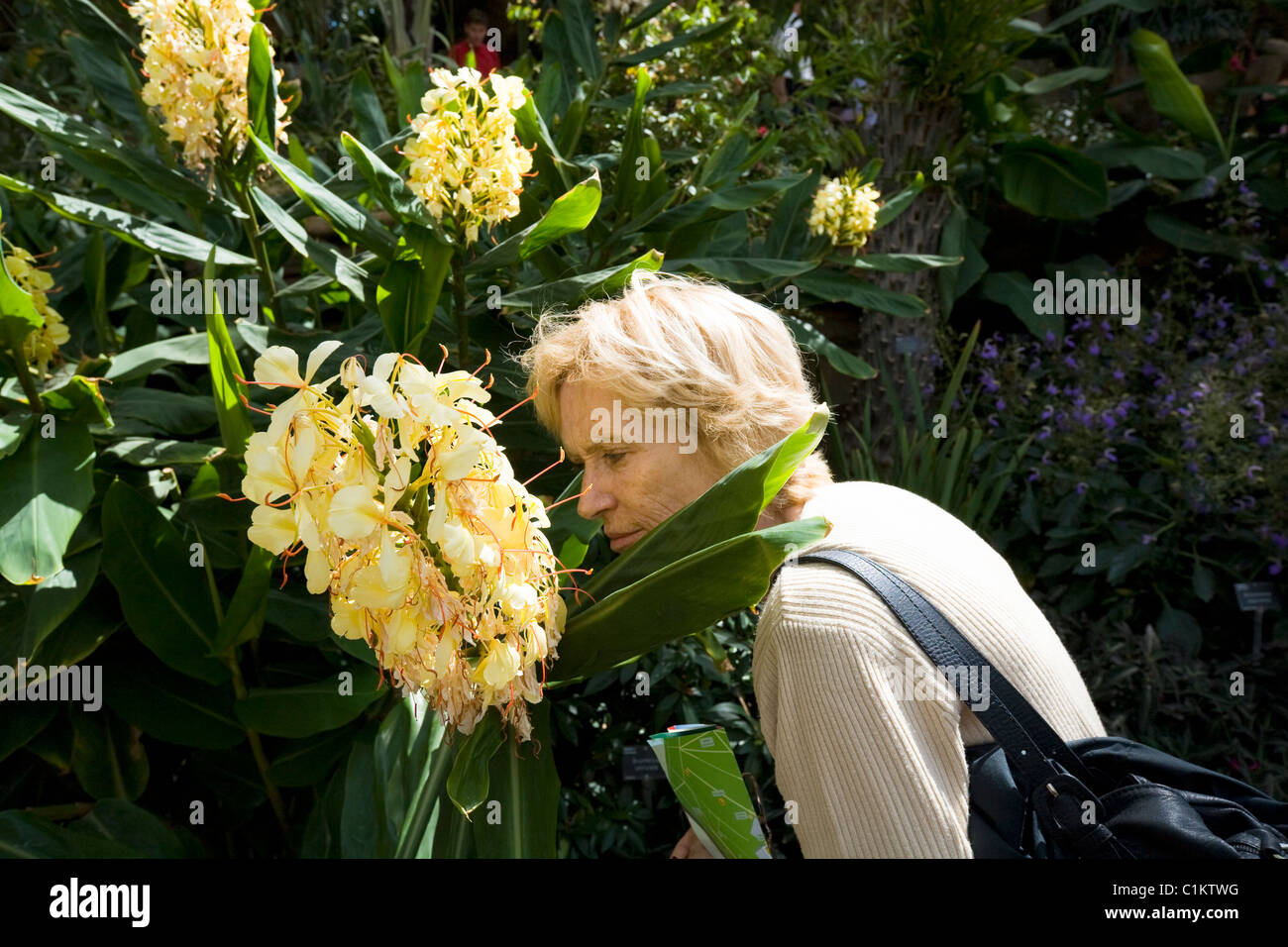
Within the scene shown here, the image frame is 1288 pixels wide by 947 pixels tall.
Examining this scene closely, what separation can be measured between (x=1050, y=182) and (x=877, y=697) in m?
4.02

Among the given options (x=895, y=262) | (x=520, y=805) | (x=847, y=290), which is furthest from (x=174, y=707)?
(x=895, y=262)

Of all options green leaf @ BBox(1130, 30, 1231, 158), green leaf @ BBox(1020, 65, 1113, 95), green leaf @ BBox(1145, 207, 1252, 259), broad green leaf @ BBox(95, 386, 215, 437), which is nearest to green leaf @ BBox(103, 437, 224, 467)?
broad green leaf @ BBox(95, 386, 215, 437)

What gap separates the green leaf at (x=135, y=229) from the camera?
1754mm

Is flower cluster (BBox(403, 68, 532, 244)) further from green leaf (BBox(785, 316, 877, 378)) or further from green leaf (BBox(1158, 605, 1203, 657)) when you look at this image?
green leaf (BBox(1158, 605, 1203, 657))

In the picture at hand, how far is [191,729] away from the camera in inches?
70.4

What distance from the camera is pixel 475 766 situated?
0.99 m

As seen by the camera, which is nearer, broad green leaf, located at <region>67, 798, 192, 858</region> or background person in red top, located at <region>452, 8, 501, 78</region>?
broad green leaf, located at <region>67, 798, 192, 858</region>

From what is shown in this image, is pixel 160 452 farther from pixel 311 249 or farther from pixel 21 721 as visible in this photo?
pixel 21 721

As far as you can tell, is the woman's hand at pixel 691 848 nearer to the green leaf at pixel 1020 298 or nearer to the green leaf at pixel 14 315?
the green leaf at pixel 14 315

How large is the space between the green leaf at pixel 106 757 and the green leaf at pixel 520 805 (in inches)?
41.8

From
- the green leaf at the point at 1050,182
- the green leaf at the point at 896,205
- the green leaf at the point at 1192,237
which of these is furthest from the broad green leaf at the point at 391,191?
the green leaf at the point at 1192,237

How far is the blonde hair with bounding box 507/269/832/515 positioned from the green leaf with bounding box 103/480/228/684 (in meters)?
0.69

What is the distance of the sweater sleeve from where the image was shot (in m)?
0.99
